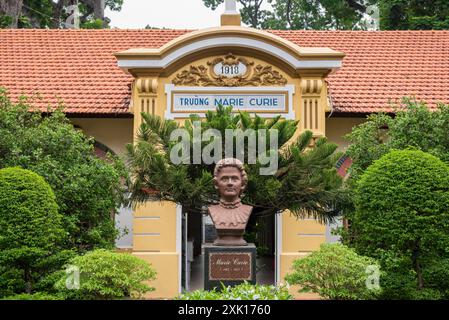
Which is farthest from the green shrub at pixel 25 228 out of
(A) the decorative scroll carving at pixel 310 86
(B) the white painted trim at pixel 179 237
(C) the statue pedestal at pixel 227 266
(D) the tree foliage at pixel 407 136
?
(A) the decorative scroll carving at pixel 310 86

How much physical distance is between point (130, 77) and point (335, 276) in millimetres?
8523

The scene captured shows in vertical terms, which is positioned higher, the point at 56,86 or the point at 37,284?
the point at 56,86

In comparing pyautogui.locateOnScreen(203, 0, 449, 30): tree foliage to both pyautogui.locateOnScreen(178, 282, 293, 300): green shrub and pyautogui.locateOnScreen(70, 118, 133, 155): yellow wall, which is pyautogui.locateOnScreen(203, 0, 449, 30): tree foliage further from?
pyautogui.locateOnScreen(178, 282, 293, 300): green shrub

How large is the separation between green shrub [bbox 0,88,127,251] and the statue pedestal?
2.98 m

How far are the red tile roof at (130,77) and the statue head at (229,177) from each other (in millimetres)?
5513

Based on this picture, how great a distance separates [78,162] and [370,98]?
269 inches

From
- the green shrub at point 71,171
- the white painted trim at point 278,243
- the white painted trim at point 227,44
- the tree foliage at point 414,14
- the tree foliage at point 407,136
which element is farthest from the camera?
the tree foliage at point 414,14

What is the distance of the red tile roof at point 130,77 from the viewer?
1689 cm

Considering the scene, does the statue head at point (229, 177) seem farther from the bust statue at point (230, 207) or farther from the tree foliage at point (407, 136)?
A: the tree foliage at point (407, 136)

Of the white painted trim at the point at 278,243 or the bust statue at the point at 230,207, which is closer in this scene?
the bust statue at the point at 230,207

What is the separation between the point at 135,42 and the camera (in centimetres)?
1931

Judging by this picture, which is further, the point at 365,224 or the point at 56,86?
the point at 56,86

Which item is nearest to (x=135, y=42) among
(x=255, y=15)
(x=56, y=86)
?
(x=56, y=86)

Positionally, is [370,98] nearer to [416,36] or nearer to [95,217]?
[416,36]
